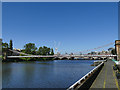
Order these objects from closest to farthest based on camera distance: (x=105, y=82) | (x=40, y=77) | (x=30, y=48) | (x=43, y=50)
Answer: (x=105, y=82), (x=40, y=77), (x=30, y=48), (x=43, y=50)

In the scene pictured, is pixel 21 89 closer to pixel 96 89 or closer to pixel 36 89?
pixel 36 89

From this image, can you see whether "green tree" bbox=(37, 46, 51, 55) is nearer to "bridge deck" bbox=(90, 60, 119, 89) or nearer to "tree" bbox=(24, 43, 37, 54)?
"tree" bbox=(24, 43, 37, 54)

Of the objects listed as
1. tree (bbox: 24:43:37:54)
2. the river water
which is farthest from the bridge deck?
tree (bbox: 24:43:37:54)

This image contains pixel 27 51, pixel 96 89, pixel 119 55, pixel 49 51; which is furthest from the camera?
pixel 49 51

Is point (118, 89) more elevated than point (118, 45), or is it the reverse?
point (118, 45)

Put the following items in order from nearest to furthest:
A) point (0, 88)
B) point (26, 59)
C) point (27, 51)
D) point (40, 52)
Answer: point (0, 88)
point (26, 59)
point (27, 51)
point (40, 52)

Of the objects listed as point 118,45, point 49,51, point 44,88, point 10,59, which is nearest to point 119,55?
point 118,45

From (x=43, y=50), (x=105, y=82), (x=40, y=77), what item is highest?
(x=43, y=50)

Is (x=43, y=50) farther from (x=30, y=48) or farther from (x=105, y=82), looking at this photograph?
(x=105, y=82)

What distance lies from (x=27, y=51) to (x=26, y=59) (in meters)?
11.1

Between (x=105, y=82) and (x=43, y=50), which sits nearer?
(x=105, y=82)

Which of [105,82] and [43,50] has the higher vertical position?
[43,50]

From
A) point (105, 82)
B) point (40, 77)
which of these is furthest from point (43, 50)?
point (105, 82)

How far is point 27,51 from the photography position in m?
129
